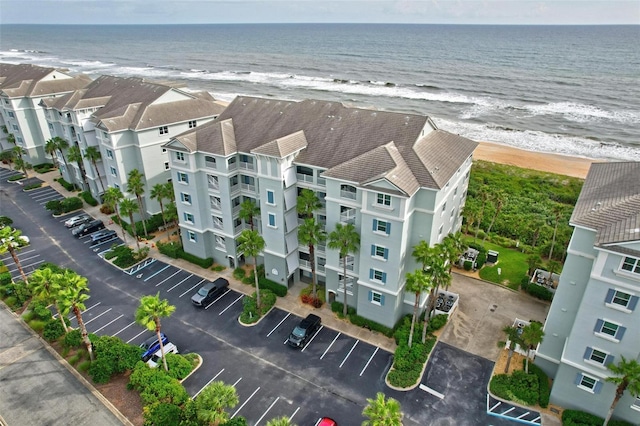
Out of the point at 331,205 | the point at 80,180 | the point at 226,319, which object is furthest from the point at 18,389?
the point at 80,180

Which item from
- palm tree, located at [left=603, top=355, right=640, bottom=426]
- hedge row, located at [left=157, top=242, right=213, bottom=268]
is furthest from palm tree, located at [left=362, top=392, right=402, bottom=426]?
hedge row, located at [left=157, top=242, right=213, bottom=268]

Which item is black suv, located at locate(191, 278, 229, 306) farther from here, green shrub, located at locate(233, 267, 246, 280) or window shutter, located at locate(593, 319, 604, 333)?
window shutter, located at locate(593, 319, 604, 333)

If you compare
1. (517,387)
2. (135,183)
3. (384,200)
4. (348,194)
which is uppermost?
(384,200)

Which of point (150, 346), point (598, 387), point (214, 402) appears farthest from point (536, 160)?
point (214, 402)

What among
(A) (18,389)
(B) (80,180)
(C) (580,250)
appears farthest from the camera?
(B) (80,180)

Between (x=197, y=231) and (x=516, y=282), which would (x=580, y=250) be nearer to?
(x=516, y=282)

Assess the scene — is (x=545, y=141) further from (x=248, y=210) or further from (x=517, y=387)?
(x=248, y=210)

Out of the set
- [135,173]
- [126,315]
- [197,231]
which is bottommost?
[126,315]
